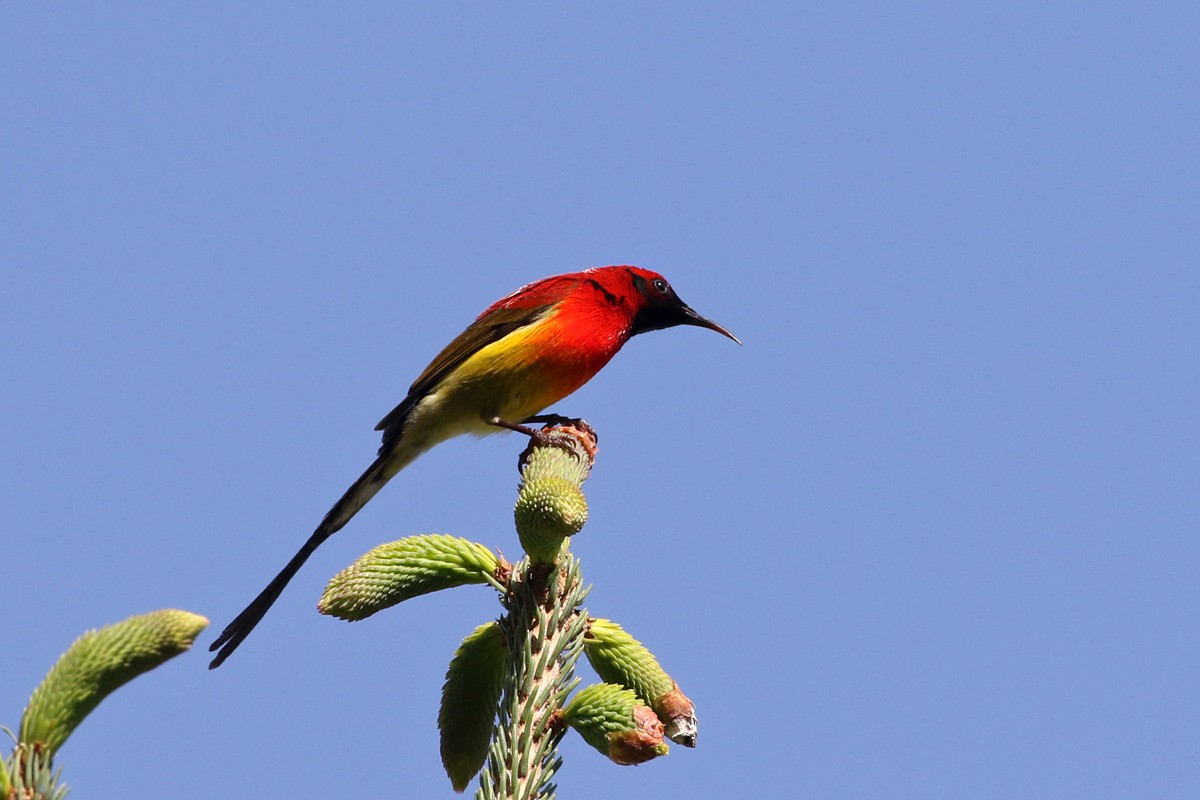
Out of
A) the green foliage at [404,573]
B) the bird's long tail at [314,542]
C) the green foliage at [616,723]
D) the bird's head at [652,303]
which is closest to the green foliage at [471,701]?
the green foliage at [404,573]

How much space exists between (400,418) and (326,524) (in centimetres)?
73

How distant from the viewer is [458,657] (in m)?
3.12

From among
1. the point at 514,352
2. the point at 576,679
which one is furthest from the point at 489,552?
the point at 514,352

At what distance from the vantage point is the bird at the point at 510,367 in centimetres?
622

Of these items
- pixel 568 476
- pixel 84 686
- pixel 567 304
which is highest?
pixel 567 304

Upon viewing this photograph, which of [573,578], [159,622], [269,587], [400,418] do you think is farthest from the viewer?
[400,418]

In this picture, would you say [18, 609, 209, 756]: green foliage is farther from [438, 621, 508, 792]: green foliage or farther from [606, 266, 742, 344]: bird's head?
[606, 266, 742, 344]: bird's head

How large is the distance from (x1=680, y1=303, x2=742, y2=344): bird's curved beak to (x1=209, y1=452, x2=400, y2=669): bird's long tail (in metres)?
1.84

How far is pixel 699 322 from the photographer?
7367 mm

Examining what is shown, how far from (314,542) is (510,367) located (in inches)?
50.2

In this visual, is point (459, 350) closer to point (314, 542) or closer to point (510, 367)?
point (510, 367)

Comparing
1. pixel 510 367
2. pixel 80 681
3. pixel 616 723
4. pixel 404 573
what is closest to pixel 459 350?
pixel 510 367

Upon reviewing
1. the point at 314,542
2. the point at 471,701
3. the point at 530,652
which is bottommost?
the point at 471,701

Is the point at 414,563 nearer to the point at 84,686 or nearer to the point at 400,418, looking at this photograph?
the point at 84,686
